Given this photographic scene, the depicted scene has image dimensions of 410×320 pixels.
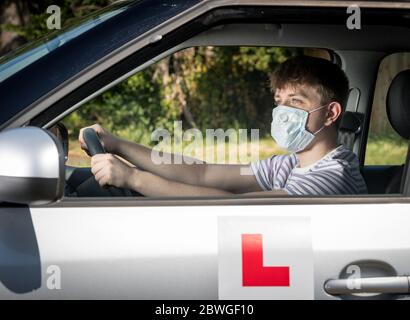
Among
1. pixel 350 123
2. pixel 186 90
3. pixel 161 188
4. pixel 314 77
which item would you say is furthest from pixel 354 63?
pixel 186 90

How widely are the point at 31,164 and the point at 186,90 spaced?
1115cm

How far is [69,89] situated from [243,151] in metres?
3.16

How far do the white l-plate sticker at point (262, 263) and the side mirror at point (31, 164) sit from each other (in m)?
0.50

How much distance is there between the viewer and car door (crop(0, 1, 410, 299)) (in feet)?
8.84

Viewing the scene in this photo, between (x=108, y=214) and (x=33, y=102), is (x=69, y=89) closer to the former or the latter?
(x=33, y=102)

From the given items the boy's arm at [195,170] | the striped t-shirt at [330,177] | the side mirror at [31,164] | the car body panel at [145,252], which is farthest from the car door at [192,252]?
the boy's arm at [195,170]

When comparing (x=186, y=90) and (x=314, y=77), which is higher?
(x=186, y=90)

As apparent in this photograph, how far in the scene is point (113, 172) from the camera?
10.2 feet

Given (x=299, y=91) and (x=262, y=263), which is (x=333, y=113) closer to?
(x=299, y=91)

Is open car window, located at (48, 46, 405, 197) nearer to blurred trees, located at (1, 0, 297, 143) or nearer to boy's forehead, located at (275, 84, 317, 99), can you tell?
blurred trees, located at (1, 0, 297, 143)

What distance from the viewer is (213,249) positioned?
272 cm

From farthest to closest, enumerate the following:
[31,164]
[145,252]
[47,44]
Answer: [47,44], [145,252], [31,164]

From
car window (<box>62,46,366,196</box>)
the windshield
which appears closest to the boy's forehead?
the windshield
